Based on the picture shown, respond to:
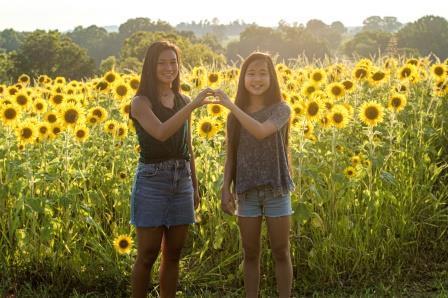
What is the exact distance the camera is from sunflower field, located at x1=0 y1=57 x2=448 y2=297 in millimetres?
5035

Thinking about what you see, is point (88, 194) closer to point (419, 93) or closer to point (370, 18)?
point (419, 93)

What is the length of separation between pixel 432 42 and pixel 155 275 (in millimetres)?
68488

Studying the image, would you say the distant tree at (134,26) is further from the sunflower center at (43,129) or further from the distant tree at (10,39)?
the sunflower center at (43,129)

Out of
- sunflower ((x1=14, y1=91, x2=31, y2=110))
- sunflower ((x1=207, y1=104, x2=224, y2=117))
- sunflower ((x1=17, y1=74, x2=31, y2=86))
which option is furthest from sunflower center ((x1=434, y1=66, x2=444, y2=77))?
sunflower ((x1=17, y1=74, x2=31, y2=86))

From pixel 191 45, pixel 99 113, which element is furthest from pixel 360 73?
pixel 191 45

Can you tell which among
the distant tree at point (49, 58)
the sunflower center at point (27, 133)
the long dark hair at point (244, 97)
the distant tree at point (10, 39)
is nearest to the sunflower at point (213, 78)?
the sunflower center at point (27, 133)

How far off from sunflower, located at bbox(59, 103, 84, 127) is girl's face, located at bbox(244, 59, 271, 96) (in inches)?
75.0

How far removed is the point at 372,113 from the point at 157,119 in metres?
2.23

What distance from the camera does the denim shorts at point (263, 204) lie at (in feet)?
13.1

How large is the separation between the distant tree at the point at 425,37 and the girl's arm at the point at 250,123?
65.6 m

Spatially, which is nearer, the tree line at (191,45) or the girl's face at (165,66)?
the girl's face at (165,66)

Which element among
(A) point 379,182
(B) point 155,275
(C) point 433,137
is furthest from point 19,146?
(C) point 433,137

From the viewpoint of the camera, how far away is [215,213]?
5.25m

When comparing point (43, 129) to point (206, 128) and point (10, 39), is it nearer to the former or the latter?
point (206, 128)
